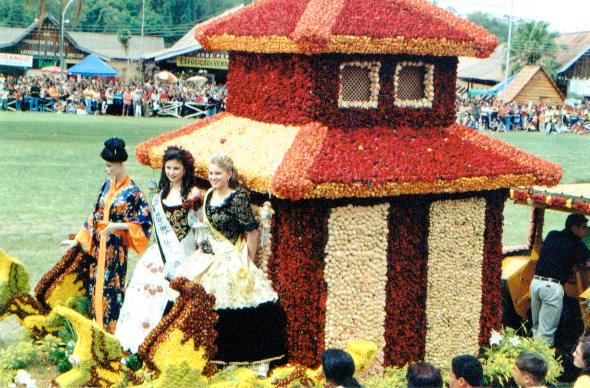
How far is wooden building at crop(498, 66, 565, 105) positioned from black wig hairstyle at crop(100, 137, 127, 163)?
4460 centimetres

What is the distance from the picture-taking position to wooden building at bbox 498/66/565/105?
5078 centimetres

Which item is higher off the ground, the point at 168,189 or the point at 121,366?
the point at 168,189

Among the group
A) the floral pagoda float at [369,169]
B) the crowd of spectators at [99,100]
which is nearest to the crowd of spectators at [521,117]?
the crowd of spectators at [99,100]

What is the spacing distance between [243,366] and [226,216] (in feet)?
4.40

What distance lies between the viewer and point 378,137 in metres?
8.31

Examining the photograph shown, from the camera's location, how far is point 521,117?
4206cm

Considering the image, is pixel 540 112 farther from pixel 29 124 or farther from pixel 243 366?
pixel 243 366

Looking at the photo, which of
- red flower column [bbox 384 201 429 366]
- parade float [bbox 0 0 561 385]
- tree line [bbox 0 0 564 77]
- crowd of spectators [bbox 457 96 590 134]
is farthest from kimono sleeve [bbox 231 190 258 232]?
tree line [bbox 0 0 564 77]

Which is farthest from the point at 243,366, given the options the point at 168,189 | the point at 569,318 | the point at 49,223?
the point at 49,223

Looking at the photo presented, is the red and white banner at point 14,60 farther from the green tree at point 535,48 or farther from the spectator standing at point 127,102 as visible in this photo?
the green tree at point 535,48

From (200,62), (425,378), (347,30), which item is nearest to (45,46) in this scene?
(200,62)

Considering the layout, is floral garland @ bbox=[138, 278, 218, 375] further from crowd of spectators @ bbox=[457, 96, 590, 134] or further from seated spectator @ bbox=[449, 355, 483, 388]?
crowd of spectators @ bbox=[457, 96, 590, 134]

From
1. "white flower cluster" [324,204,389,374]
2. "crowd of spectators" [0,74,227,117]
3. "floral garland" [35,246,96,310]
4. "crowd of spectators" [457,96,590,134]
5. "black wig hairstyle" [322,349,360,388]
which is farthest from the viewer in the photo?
"crowd of spectators" [457,96,590,134]

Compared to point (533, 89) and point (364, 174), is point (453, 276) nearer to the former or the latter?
point (364, 174)
